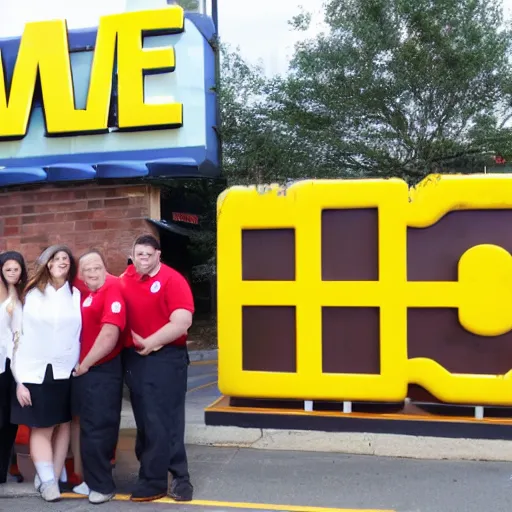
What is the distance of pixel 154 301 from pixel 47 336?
27.5 inches

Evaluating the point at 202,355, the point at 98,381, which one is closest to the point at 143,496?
the point at 98,381

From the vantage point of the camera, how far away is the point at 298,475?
A: 3805 millimetres

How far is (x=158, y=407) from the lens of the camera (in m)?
3.41

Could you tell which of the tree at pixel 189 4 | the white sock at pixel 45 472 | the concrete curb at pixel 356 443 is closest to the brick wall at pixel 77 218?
the concrete curb at pixel 356 443

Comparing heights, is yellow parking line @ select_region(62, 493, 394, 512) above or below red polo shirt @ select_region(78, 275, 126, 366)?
below

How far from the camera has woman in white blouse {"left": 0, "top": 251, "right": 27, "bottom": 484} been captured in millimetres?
3615

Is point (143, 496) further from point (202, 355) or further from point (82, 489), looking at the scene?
point (202, 355)

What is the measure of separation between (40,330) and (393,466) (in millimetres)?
2494

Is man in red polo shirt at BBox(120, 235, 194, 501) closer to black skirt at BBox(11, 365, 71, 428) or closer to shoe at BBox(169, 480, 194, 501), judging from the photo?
shoe at BBox(169, 480, 194, 501)

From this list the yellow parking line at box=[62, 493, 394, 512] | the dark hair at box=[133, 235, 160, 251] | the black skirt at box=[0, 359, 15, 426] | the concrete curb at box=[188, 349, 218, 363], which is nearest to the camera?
the yellow parking line at box=[62, 493, 394, 512]

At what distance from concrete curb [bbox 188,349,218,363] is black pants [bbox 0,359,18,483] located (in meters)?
4.90

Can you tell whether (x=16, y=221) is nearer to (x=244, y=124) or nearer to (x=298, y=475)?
(x=244, y=124)

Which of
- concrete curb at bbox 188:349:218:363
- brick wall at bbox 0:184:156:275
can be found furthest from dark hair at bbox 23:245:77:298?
concrete curb at bbox 188:349:218:363

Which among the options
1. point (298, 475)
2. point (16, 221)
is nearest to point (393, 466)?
point (298, 475)
